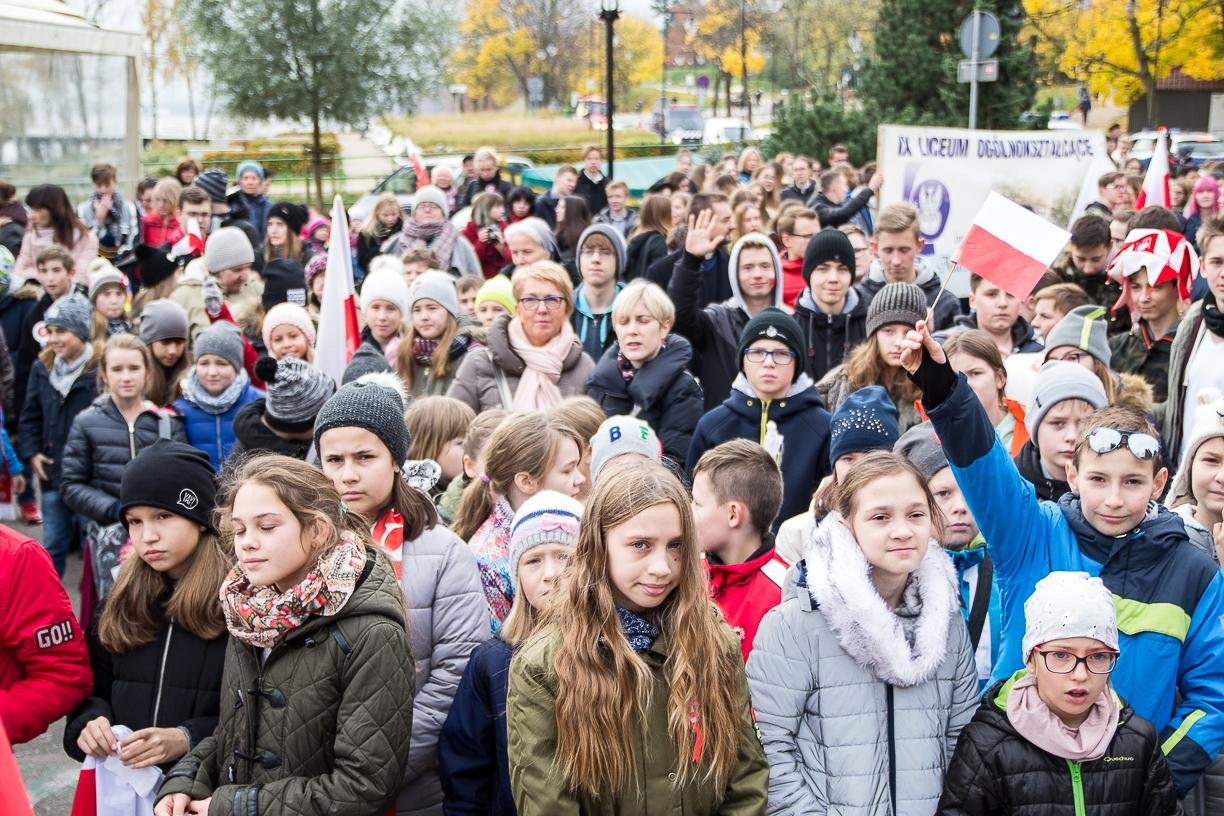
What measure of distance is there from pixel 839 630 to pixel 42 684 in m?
Result: 2.29

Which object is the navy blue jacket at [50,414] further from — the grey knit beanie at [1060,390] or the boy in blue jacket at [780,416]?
the grey knit beanie at [1060,390]

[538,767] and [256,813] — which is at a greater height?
[538,767]

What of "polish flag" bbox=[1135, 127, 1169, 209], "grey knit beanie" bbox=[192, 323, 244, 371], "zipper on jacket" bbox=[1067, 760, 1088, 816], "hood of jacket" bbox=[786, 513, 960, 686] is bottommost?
"zipper on jacket" bbox=[1067, 760, 1088, 816]

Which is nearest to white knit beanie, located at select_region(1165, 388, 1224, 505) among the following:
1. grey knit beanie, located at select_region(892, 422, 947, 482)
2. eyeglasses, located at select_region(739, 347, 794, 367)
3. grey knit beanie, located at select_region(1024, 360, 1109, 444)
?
grey knit beanie, located at select_region(1024, 360, 1109, 444)

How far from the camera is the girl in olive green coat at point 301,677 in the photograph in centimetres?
331

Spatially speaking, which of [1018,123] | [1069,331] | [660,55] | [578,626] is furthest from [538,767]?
[660,55]

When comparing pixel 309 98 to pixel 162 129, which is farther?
pixel 162 129

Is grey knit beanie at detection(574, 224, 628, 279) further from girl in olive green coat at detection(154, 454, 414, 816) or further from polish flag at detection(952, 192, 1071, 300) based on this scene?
girl in olive green coat at detection(154, 454, 414, 816)

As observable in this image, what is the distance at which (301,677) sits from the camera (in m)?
3.33

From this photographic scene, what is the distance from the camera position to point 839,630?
3.42m

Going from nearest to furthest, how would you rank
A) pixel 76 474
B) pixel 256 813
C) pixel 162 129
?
pixel 256 813 < pixel 76 474 < pixel 162 129

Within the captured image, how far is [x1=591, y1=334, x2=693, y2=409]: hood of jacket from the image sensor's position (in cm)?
628

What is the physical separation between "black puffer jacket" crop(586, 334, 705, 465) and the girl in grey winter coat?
8.99 feet

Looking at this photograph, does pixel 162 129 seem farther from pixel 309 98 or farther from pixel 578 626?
pixel 578 626
